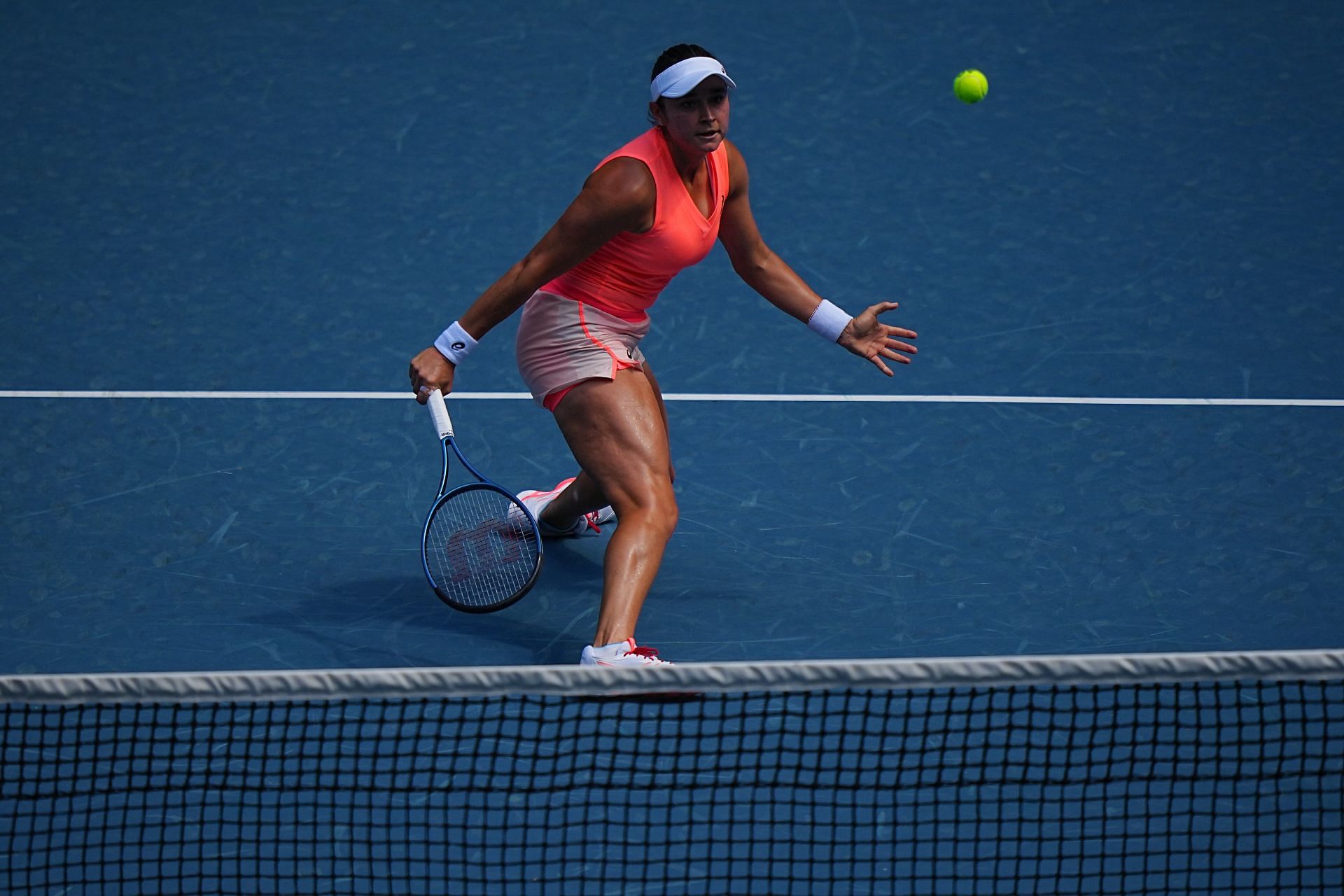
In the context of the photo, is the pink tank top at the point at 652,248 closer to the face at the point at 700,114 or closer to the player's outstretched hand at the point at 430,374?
the face at the point at 700,114

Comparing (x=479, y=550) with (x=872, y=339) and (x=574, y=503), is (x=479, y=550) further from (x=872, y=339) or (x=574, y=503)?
(x=872, y=339)

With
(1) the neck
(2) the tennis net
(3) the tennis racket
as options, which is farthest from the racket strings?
(1) the neck

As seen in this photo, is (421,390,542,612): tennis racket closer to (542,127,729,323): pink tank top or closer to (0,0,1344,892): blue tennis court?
(0,0,1344,892): blue tennis court

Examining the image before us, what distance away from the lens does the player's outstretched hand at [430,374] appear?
4.31 meters

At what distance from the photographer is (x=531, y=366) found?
4.51m

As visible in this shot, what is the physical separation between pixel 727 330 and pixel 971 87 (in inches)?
83.4

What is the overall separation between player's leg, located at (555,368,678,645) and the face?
2.26 ft

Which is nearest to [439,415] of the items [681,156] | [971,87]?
[681,156]

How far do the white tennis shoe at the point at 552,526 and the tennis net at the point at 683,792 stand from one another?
3.66 ft

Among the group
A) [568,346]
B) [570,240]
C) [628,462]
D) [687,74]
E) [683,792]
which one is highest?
[687,74]

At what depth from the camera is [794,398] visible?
5953 millimetres

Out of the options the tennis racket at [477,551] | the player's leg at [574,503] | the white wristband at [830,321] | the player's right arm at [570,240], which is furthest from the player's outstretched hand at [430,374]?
the white wristband at [830,321]

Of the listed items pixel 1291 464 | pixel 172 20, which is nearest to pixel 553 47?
pixel 172 20

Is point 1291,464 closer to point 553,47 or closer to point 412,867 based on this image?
point 412,867
